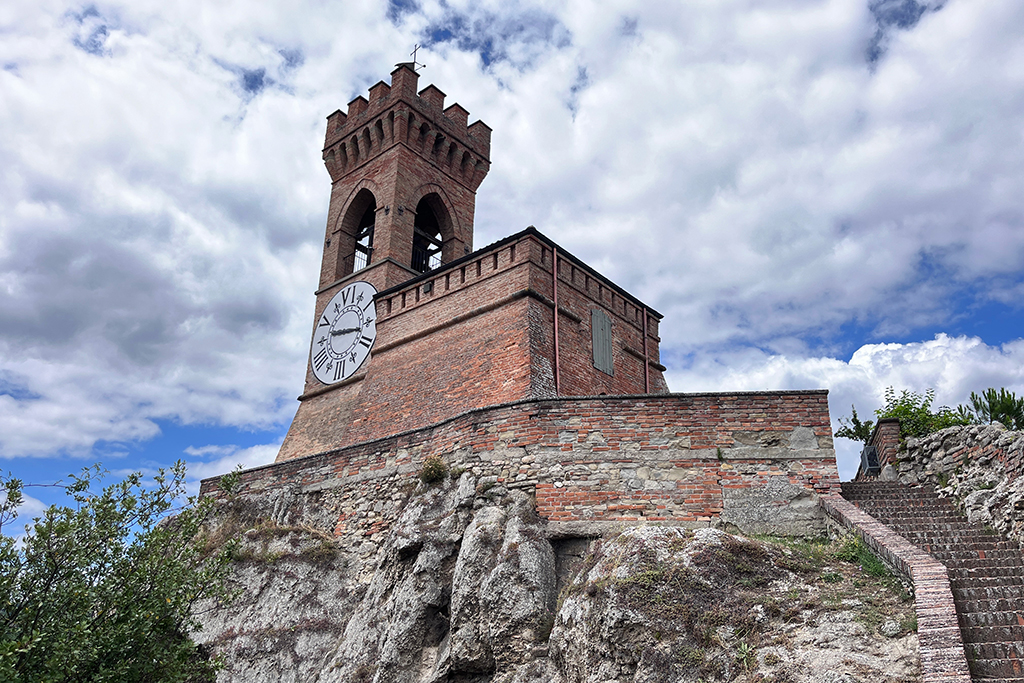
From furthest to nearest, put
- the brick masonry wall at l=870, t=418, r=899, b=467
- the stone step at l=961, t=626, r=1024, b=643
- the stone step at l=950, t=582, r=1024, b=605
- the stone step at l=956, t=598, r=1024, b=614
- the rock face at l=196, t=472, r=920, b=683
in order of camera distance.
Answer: the brick masonry wall at l=870, t=418, r=899, b=467 < the rock face at l=196, t=472, r=920, b=683 < the stone step at l=950, t=582, r=1024, b=605 < the stone step at l=956, t=598, r=1024, b=614 < the stone step at l=961, t=626, r=1024, b=643

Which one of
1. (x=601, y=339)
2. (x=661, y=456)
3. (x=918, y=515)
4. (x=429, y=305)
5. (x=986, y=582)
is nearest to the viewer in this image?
(x=986, y=582)

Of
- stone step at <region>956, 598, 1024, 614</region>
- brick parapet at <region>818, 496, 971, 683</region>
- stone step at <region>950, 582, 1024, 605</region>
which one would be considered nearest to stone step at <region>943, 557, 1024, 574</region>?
brick parapet at <region>818, 496, 971, 683</region>

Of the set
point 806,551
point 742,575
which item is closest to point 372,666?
point 742,575

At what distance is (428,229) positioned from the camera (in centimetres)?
2514

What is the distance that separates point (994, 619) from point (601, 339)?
36.7ft

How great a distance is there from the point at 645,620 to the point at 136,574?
7241 mm

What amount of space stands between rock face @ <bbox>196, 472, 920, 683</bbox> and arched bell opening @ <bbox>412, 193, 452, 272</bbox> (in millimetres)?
10986

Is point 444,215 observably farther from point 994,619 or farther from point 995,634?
point 995,634

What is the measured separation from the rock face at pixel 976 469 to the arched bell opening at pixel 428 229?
14.0 meters

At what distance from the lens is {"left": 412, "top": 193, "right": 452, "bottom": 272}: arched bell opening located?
23.8 metres

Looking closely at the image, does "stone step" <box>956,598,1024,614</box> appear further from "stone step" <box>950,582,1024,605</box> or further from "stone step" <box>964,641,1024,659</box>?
"stone step" <box>964,641,1024,659</box>

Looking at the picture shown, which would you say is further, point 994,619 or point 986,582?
point 986,582

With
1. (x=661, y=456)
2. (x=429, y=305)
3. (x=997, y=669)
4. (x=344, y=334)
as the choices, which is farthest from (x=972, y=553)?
(x=344, y=334)

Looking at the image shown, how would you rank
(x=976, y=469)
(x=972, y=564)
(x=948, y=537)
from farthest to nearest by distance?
(x=976, y=469)
(x=948, y=537)
(x=972, y=564)
